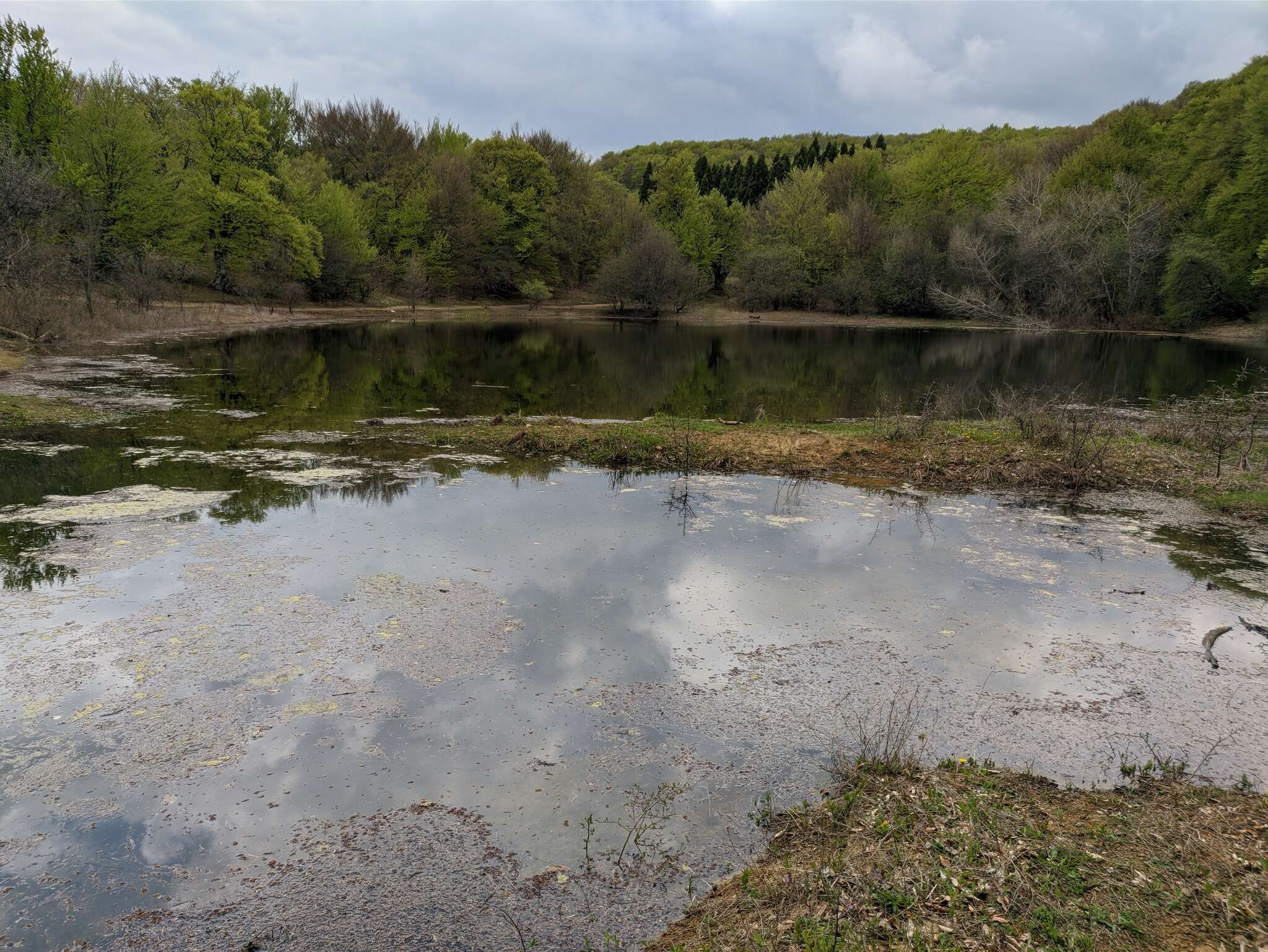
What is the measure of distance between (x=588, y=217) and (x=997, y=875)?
79647mm

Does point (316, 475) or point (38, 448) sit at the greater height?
point (38, 448)

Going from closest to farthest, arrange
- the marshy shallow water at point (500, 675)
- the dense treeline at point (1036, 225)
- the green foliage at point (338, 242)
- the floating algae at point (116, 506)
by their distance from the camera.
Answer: the marshy shallow water at point (500, 675) < the floating algae at point (116, 506) < the green foliage at point (338, 242) < the dense treeline at point (1036, 225)

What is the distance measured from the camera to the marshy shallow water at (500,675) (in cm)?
457

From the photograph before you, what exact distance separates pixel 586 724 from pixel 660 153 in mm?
156101

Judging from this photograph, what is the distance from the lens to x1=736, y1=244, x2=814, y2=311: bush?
69.3 metres

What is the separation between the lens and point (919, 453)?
52.2 feet

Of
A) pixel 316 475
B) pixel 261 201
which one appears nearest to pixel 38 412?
pixel 316 475

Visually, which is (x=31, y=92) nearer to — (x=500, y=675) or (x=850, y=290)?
(x=500, y=675)

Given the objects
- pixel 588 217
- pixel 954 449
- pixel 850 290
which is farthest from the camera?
pixel 588 217

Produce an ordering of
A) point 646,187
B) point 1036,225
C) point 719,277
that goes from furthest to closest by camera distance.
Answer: point 646,187 → point 719,277 → point 1036,225

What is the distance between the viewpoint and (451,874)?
4609mm

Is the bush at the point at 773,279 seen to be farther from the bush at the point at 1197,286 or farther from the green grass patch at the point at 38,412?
the green grass patch at the point at 38,412

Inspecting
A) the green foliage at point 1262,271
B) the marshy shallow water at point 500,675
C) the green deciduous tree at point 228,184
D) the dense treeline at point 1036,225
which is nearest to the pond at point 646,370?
the green foliage at point 1262,271

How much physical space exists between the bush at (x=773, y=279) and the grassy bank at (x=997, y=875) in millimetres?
67979
